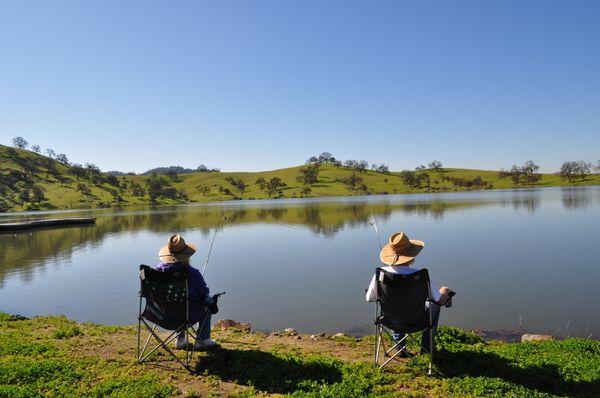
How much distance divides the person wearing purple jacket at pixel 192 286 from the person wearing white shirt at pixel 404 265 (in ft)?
10.6

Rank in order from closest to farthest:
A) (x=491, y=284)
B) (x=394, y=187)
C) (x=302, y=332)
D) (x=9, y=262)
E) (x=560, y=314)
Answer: (x=302, y=332), (x=560, y=314), (x=491, y=284), (x=9, y=262), (x=394, y=187)

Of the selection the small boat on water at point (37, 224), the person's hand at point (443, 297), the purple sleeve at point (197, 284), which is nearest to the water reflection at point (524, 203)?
the person's hand at point (443, 297)

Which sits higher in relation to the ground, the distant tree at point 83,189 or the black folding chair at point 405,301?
the distant tree at point 83,189

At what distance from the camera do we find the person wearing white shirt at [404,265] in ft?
24.0

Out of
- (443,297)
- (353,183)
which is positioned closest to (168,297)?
(443,297)

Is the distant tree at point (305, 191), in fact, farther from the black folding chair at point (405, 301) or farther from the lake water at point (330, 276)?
the black folding chair at point (405, 301)

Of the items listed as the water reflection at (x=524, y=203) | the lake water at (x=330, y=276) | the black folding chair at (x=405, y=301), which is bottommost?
the lake water at (x=330, y=276)

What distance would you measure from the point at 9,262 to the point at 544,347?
107ft

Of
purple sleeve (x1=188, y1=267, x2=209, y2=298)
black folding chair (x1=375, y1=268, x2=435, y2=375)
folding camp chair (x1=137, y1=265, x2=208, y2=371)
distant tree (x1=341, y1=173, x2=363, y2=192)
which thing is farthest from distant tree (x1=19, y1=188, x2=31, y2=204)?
black folding chair (x1=375, y1=268, x2=435, y2=375)

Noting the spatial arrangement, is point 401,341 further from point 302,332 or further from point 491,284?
point 491,284

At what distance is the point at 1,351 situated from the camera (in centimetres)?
854

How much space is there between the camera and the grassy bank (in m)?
6.30

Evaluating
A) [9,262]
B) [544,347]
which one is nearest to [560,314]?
[544,347]

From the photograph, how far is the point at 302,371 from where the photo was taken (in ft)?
23.6
